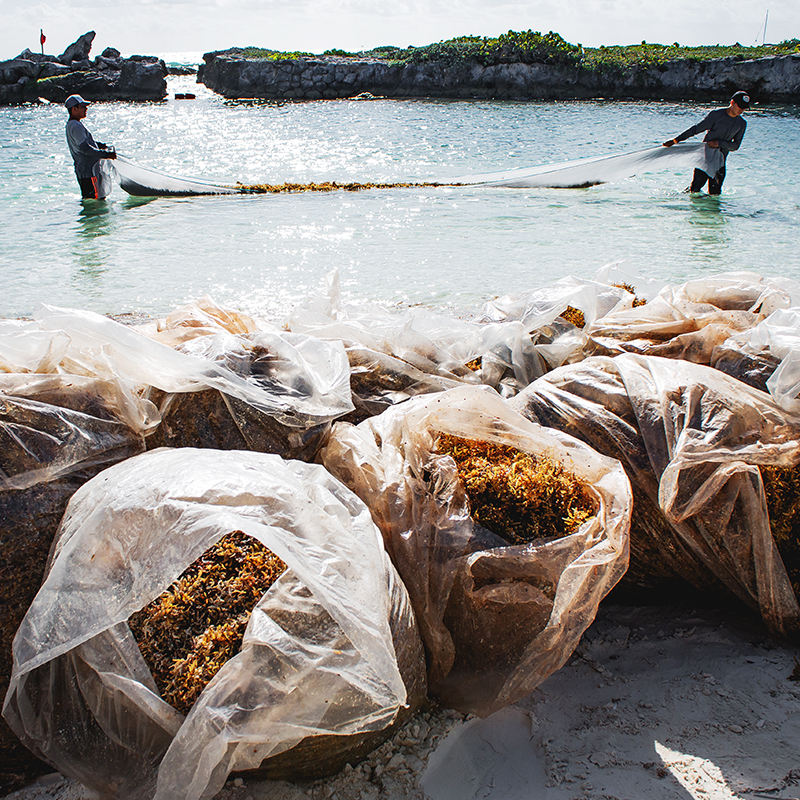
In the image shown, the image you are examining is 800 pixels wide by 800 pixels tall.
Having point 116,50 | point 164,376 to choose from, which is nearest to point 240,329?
point 164,376

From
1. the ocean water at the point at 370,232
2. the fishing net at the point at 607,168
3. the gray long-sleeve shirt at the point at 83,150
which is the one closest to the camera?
the ocean water at the point at 370,232

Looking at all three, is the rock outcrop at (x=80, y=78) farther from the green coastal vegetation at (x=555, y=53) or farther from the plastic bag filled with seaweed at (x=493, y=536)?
the plastic bag filled with seaweed at (x=493, y=536)

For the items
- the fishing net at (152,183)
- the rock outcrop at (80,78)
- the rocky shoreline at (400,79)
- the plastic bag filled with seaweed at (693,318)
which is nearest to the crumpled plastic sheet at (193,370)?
the plastic bag filled with seaweed at (693,318)

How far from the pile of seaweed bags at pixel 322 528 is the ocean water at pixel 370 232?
225 centimetres

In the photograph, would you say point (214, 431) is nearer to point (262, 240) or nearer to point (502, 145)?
point (262, 240)

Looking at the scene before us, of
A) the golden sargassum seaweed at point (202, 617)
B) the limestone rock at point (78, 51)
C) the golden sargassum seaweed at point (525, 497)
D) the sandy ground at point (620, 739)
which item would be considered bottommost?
the sandy ground at point (620, 739)

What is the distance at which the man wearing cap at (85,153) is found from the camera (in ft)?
26.6

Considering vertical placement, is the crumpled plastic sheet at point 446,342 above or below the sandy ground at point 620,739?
above

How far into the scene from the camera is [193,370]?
5.97 feet

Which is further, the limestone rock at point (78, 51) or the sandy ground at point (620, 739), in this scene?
the limestone rock at point (78, 51)

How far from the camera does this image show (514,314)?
3.01 metres

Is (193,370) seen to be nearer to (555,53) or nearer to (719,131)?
(719,131)

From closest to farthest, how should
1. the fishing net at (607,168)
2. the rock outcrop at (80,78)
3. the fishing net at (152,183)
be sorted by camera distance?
the fishing net at (607,168), the fishing net at (152,183), the rock outcrop at (80,78)

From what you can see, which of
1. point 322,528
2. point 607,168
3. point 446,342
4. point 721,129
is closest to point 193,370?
point 322,528
